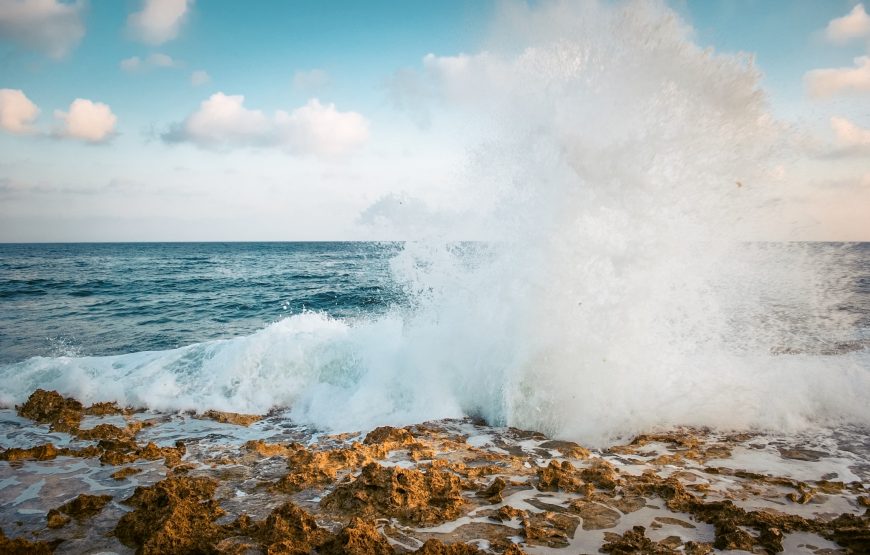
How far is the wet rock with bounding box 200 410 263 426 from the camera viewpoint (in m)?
6.96

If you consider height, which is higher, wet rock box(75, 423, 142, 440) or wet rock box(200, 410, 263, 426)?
wet rock box(75, 423, 142, 440)

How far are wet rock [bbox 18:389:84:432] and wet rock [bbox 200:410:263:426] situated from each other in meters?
1.78

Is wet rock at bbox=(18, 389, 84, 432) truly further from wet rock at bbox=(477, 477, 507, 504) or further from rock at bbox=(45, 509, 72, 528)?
wet rock at bbox=(477, 477, 507, 504)

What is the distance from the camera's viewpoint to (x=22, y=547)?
10.9 ft

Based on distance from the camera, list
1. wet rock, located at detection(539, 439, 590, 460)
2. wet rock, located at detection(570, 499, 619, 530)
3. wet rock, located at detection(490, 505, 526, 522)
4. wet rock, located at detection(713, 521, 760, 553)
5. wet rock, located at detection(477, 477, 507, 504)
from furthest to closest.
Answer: wet rock, located at detection(539, 439, 590, 460), wet rock, located at detection(477, 477, 507, 504), wet rock, located at detection(490, 505, 526, 522), wet rock, located at detection(570, 499, 619, 530), wet rock, located at detection(713, 521, 760, 553)

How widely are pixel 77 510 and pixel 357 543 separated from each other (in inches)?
109

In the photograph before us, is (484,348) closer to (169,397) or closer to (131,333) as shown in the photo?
(169,397)

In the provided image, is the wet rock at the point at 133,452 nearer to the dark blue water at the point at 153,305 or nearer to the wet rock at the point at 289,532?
the wet rock at the point at 289,532

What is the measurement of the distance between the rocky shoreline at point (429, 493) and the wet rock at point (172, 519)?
0.05ft

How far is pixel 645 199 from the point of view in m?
7.29

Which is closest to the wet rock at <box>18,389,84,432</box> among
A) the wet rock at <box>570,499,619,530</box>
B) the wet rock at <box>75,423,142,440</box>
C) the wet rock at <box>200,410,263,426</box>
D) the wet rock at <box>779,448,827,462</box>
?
the wet rock at <box>75,423,142,440</box>

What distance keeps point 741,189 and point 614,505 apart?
20.6 feet

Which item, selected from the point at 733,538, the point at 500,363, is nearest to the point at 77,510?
the point at 500,363

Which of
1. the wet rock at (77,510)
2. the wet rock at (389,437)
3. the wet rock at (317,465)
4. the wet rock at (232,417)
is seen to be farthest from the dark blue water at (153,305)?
the wet rock at (77,510)
